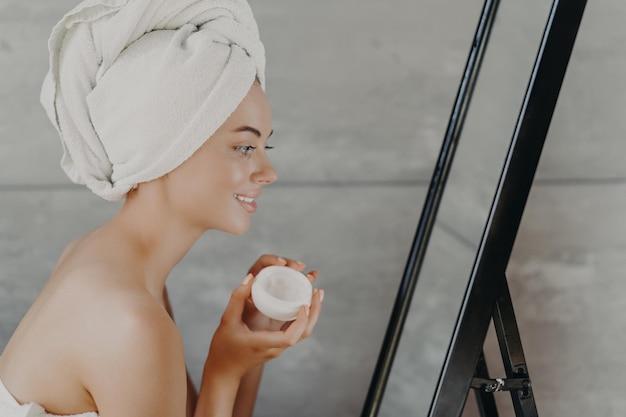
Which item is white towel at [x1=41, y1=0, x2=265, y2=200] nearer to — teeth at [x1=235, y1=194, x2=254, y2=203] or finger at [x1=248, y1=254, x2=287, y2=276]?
teeth at [x1=235, y1=194, x2=254, y2=203]

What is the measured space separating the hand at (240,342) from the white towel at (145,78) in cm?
21

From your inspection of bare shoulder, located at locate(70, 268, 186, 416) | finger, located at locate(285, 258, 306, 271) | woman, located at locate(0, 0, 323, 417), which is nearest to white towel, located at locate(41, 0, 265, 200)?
woman, located at locate(0, 0, 323, 417)

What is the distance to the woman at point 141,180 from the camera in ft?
2.67

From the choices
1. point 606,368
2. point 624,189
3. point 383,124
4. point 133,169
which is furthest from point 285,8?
point 606,368

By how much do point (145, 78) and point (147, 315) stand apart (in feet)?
0.87

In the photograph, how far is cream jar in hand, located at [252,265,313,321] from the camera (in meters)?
0.94

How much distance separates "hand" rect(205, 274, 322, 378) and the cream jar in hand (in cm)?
2

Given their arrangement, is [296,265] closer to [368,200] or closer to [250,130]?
[250,130]

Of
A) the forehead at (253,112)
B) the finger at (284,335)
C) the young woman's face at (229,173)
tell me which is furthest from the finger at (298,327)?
the forehead at (253,112)

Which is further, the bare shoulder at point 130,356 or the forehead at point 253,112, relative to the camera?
the forehead at point 253,112

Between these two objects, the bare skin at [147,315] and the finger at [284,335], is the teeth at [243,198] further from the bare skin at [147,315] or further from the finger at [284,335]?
the finger at [284,335]

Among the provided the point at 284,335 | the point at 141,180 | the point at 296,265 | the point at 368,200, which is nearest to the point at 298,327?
the point at 284,335

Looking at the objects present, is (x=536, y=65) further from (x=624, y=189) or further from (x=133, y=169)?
(x=624, y=189)

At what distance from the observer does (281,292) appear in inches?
38.4
